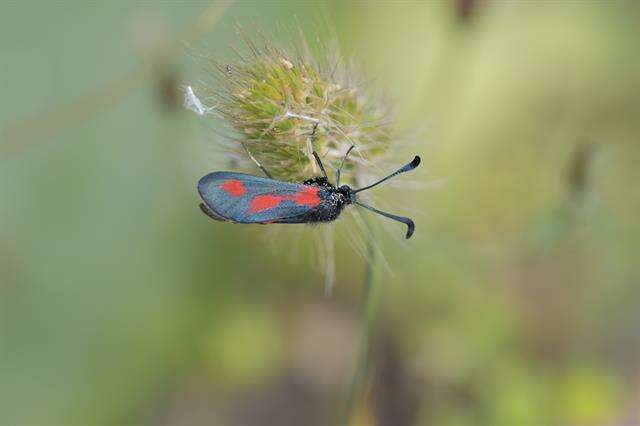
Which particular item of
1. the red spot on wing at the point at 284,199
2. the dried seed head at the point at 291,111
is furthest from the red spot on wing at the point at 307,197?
the dried seed head at the point at 291,111

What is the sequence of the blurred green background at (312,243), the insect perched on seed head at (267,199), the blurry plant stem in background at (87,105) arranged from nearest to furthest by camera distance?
the insect perched on seed head at (267,199), the blurred green background at (312,243), the blurry plant stem in background at (87,105)

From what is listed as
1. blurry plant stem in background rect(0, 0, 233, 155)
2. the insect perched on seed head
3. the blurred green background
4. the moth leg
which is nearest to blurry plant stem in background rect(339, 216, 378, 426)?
the insect perched on seed head

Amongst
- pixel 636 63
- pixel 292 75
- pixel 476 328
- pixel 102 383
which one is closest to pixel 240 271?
pixel 102 383

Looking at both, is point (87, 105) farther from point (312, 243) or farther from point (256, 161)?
point (256, 161)

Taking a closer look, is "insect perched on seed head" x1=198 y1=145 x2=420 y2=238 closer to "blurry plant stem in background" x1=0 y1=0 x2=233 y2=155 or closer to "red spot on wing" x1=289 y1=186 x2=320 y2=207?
"red spot on wing" x1=289 y1=186 x2=320 y2=207

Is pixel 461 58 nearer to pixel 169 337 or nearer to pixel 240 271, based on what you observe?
pixel 240 271

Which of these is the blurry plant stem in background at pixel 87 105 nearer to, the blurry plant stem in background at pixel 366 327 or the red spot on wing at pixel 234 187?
the blurry plant stem in background at pixel 366 327
